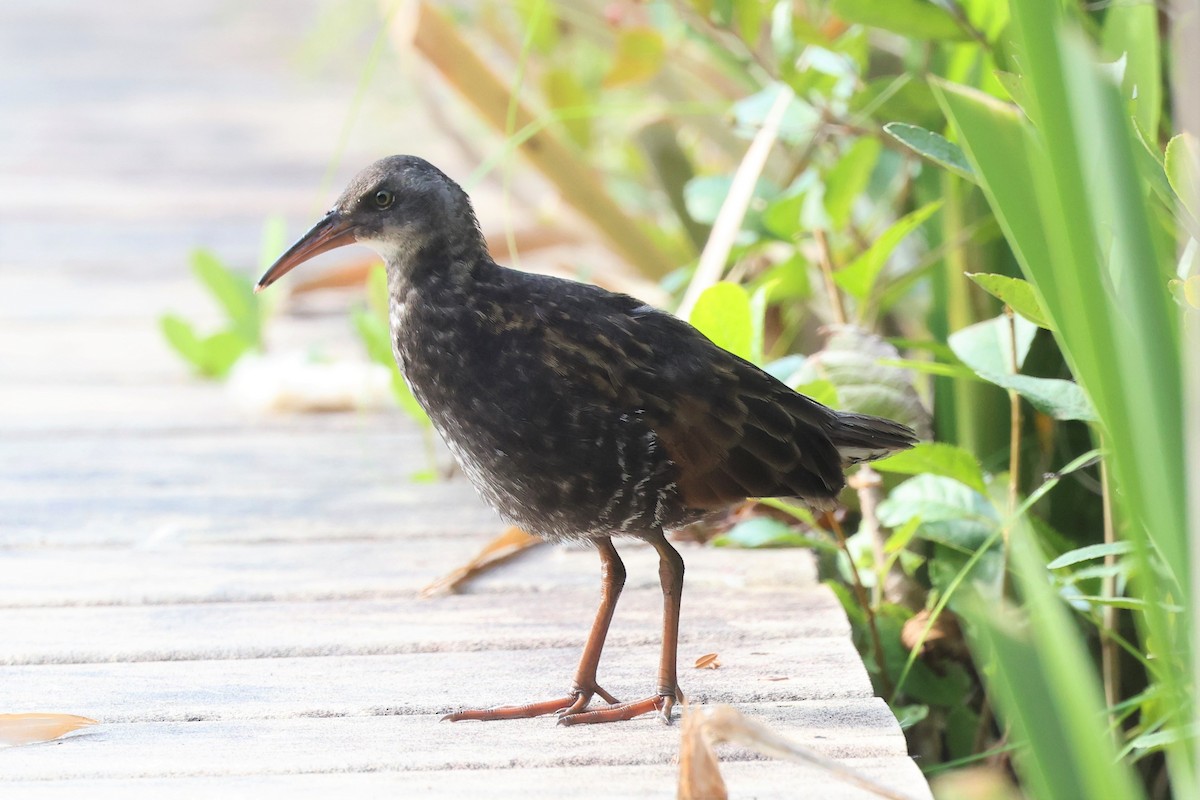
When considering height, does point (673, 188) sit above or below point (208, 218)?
below

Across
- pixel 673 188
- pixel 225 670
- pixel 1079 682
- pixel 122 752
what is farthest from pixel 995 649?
pixel 673 188

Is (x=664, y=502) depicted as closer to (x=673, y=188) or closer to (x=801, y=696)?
(x=801, y=696)

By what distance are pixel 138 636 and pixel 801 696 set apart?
1093mm

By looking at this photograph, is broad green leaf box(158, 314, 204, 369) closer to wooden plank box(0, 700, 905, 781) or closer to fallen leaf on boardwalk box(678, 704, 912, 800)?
wooden plank box(0, 700, 905, 781)

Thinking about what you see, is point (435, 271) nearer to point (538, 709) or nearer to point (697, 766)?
point (538, 709)

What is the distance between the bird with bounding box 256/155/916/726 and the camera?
6.11ft

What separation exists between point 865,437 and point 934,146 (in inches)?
17.9

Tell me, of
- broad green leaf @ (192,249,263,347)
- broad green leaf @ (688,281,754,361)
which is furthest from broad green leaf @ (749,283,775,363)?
broad green leaf @ (192,249,263,347)

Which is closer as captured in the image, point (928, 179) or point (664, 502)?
point (664, 502)

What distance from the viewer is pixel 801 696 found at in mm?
1952

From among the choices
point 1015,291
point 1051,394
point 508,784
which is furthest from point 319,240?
point 1051,394

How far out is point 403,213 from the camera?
1996 mm

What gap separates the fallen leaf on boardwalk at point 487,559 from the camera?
2486mm

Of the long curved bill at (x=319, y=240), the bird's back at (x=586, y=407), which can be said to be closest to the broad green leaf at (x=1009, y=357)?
the bird's back at (x=586, y=407)
